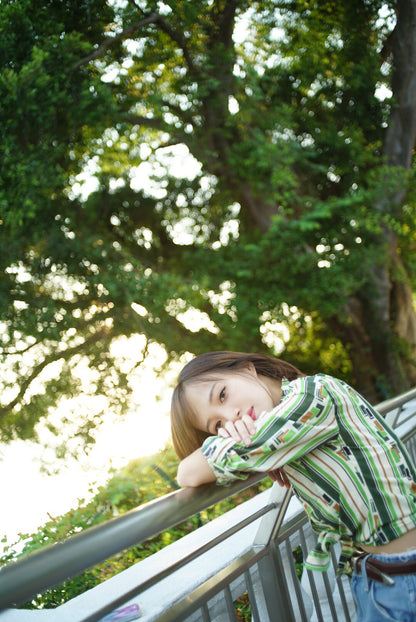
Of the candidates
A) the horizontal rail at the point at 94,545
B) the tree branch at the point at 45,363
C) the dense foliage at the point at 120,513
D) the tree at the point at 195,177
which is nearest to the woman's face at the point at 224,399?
the horizontal rail at the point at 94,545

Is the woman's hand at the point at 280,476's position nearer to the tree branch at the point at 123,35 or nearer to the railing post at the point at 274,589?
the railing post at the point at 274,589

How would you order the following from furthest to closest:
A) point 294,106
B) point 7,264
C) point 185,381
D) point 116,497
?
point 294,106
point 7,264
point 116,497
point 185,381

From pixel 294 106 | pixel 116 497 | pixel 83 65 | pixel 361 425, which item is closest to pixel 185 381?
pixel 361 425

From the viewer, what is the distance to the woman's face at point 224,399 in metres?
1.48

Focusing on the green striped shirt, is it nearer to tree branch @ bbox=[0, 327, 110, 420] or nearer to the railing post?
the railing post

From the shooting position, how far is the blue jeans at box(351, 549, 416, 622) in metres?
1.28

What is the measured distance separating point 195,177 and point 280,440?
8.30 m

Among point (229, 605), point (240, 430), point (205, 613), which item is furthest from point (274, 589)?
point (240, 430)

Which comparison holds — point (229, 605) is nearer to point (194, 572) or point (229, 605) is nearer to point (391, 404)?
point (194, 572)

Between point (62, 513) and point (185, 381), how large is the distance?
4800 millimetres

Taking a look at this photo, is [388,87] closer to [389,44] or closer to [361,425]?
[389,44]

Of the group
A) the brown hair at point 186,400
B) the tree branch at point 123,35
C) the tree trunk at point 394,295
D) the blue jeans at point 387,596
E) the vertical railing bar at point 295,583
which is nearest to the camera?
the blue jeans at point 387,596

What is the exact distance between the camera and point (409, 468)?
56.1 inches

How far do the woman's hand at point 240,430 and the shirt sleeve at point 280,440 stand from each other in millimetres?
16
